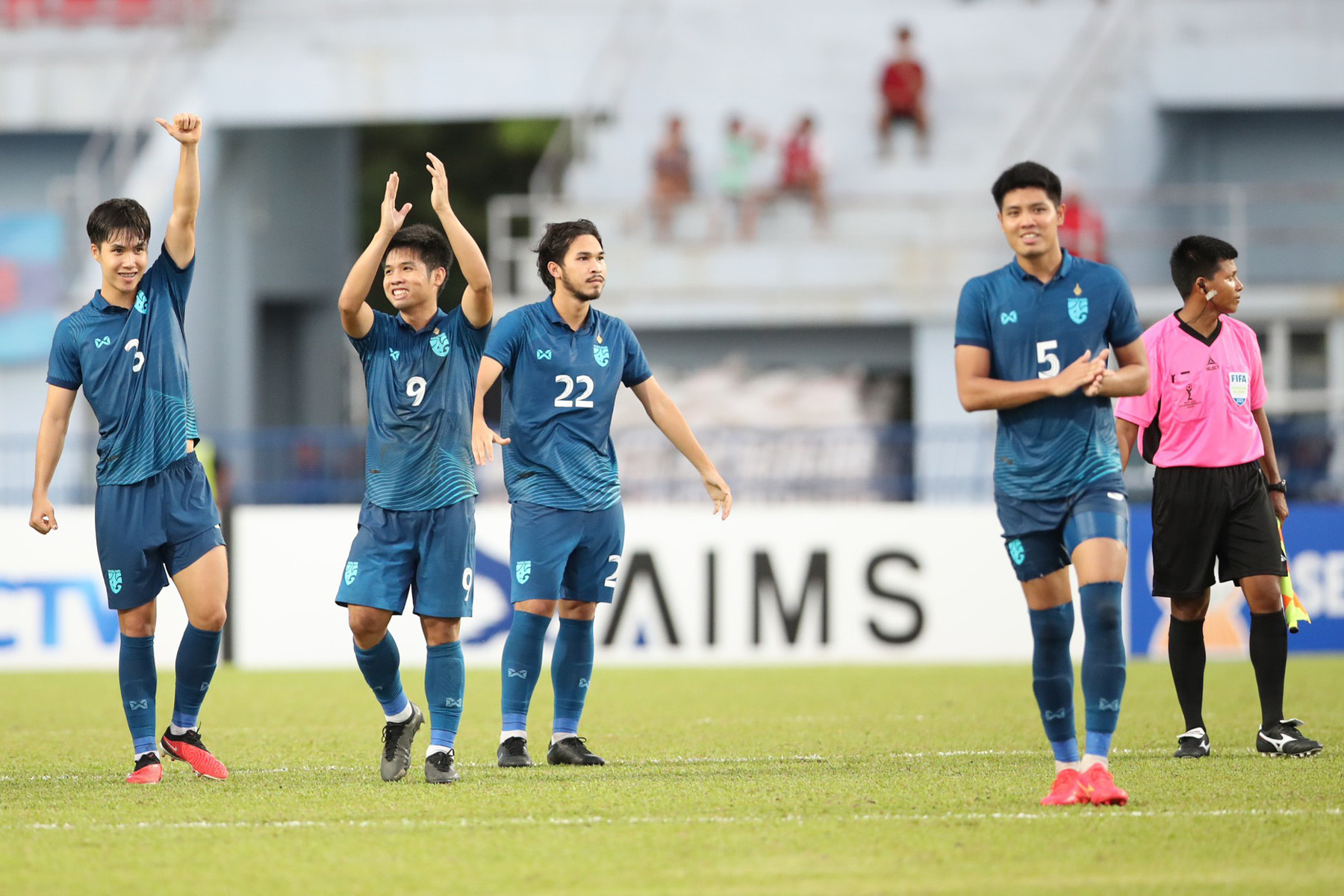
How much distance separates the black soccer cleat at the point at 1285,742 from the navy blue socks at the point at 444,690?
3.47 meters

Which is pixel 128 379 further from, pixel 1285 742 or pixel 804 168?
pixel 804 168

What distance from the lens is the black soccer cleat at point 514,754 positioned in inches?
304

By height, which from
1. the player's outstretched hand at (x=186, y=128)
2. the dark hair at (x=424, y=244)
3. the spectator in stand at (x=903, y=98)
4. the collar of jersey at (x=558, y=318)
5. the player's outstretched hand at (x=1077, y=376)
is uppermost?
the spectator in stand at (x=903, y=98)

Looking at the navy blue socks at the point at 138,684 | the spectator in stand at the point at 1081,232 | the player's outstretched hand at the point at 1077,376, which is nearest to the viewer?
the player's outstretched hand at the point at 1077,376

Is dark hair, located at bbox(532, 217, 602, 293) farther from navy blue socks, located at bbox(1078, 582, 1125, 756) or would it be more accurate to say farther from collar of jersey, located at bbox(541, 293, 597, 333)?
navy blue socks, located at bbox(1078, 582, 1125, 756)

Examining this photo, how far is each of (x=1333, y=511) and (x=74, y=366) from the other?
34.8 feet

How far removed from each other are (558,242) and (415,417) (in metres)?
1.02

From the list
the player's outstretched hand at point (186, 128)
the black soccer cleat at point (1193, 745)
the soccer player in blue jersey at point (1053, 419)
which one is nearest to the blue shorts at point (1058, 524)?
the soccer player in blue jersey at point (1053, 419)

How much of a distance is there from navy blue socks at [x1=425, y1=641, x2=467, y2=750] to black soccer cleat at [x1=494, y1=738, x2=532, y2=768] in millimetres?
397

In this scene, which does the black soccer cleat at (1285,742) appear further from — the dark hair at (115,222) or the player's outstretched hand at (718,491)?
the dark hair at (115,222)

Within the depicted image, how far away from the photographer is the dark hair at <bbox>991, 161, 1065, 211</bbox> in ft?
20.9

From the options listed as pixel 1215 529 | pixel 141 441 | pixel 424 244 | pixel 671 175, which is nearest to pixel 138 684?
pixel 141 441

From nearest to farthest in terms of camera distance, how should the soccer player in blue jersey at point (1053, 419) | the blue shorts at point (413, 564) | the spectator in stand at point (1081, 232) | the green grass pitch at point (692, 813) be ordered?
the green grass pitch at point (692, 813)
the soccer player in blue jersey at point (1053, 419)
the blue shorts at point (413, 564)
the spectator in stand at point (1081, 232)

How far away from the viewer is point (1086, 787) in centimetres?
621
